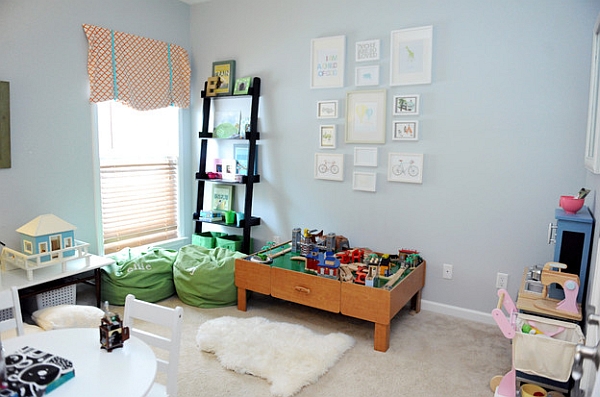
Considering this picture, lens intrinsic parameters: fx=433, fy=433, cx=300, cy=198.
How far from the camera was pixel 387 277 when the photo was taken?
9.66ft

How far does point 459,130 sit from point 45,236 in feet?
9.58

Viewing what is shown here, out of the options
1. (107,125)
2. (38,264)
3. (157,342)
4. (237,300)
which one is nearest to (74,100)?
(107,125)

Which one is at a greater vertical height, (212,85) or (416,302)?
(212,85)

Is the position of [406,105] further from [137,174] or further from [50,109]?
[50,109]

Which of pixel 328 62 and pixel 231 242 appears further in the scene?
pixel 231 242

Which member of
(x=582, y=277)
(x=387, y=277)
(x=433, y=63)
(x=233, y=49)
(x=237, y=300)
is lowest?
(x=237, y=300)

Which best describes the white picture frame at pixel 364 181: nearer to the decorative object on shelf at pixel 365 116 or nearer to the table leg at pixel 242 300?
the decorative object on shelf at pixel 365 116

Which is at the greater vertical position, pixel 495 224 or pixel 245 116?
pixel 245 116

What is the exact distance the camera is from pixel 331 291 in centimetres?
288

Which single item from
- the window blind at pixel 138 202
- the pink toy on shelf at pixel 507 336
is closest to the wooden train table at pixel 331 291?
the pink toy on shelf at pixel 507 336

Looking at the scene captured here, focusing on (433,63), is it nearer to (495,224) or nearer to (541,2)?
(541,2)

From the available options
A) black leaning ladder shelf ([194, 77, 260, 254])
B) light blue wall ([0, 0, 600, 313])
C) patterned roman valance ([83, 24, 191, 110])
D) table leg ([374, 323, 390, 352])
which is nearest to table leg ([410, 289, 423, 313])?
light blue wall ([0, 0, 600, 313])

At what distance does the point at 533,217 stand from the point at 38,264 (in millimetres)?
3262

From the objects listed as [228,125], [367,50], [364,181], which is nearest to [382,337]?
[364,181]
